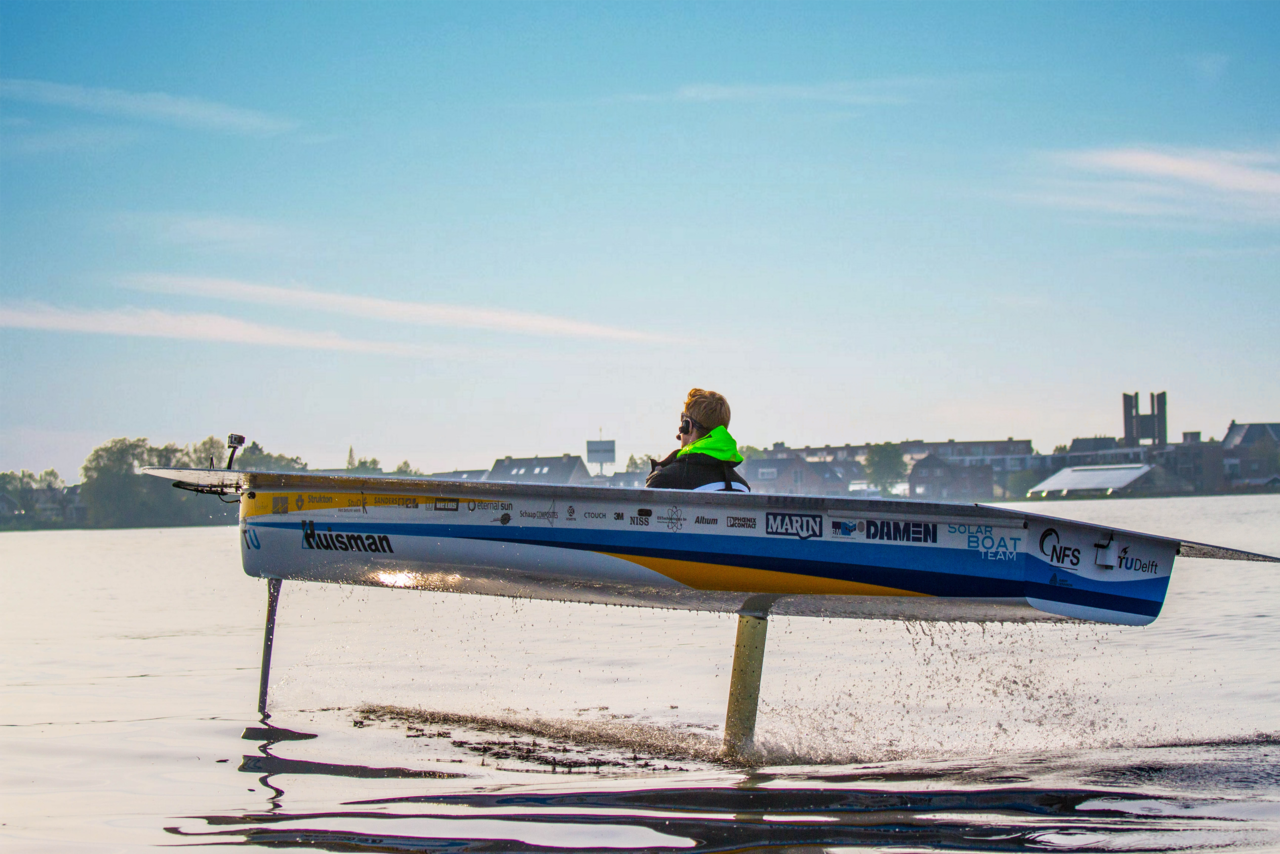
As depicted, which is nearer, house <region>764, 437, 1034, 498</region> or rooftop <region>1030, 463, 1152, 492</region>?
rooftop <region>1030, 463, 1152, 492</region>

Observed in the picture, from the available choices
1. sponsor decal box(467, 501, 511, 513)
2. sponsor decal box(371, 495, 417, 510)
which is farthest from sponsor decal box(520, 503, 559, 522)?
sponsor decal box(371, 495, 417, 510)

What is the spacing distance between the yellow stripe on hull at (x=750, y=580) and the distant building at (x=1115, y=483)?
8348 cm

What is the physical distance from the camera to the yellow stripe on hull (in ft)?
17.3

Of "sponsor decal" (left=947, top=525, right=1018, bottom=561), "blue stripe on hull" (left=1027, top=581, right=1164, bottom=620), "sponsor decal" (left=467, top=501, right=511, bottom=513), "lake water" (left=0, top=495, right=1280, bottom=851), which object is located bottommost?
"lake water" (left=0, top=495, right=1280, bottom=851)

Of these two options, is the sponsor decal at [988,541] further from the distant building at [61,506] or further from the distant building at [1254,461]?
the distant building at [1254,461]

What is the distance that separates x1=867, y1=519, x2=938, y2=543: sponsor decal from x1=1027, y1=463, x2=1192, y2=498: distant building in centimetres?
8343

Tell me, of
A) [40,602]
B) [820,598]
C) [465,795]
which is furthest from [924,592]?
[40,602]

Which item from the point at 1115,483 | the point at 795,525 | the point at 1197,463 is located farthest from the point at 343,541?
the point at 1197,463

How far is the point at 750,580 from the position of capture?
534 cm

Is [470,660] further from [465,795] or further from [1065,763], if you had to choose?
[1065,763]

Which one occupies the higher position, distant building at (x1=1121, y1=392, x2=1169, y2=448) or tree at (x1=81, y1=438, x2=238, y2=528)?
distant building at (x1=1121, y1=392, x2=1169, y2=448)

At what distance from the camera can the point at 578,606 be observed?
1344 cm

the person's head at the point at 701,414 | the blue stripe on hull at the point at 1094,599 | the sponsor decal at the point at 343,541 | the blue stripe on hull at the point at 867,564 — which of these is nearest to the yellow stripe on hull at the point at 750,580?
the blue stripe on hull at the point at 867,564

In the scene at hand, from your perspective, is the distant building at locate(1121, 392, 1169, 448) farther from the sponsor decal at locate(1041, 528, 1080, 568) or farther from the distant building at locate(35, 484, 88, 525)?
the sponsor decal at locate(1041, 528, 1080, 568)
